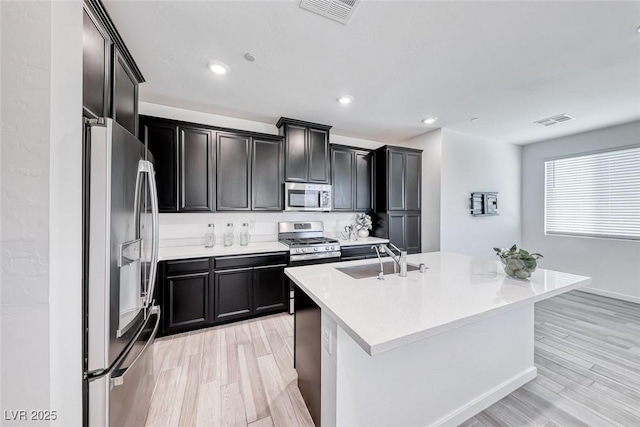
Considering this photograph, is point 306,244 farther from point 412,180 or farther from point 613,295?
point 613,295

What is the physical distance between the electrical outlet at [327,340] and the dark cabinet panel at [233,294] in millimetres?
1786

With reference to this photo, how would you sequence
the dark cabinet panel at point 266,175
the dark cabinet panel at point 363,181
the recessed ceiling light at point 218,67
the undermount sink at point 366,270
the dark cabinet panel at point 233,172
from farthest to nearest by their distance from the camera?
the dark cabinet panel at point 363,181 → the dark cabinet panel at point 266,175 → the dark cabinet panel at point 233,172 → the recessed ceiling light at point 218,67 → the undermount sink at point 366,270

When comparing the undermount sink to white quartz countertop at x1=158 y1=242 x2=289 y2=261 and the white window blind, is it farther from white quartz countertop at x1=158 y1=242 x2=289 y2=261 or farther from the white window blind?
the white window blind

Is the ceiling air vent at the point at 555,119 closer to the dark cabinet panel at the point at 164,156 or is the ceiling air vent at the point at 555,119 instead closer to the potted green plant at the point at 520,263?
the potted green plant at the point at 520,263

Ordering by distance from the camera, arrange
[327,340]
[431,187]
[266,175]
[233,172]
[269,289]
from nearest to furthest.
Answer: [327,340] < [269,289] < [233,172] < [266,175] < [431,187]

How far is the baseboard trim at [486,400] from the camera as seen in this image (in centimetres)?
144

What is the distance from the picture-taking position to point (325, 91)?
258cm

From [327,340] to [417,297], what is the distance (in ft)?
1.81

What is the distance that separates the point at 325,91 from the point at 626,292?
5.46 meters

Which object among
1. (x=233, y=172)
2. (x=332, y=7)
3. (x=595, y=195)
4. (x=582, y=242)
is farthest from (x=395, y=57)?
(x=582, y=242)

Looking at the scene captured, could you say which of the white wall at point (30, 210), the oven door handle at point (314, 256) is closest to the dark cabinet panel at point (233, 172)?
the oven door handle at point (314, 256)

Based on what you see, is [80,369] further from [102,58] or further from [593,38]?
[593,38]

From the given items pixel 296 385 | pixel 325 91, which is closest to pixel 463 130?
pixel 325 91

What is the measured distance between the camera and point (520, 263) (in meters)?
1.55
